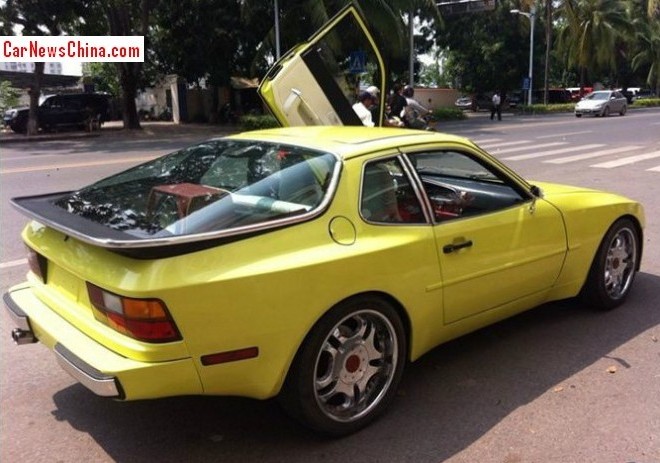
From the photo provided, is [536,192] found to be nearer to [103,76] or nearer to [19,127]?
[19,127]

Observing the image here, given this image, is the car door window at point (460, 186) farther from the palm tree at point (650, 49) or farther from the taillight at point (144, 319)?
the palm tree at point (650, 49)

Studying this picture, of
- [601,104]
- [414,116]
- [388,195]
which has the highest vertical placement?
[601,104]

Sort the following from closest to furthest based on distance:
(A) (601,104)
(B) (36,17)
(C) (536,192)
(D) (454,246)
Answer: (D) (454,246)
(C) (536,192)
(B) (36,17)
(A) (601,104)

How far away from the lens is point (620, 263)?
15.7 feet

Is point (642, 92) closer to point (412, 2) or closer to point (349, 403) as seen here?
point (412, 2)

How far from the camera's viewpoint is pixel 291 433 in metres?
3.18

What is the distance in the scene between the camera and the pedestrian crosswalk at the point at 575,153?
45.4ft

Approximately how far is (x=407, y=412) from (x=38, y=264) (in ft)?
6.90

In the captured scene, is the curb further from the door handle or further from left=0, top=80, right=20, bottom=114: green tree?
the door handle

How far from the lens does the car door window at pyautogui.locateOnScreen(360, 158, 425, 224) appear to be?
3279 millimetres

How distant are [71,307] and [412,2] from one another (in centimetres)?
2806

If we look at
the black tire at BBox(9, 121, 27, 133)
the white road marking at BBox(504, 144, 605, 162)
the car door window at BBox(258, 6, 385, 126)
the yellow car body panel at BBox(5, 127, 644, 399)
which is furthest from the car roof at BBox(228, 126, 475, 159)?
the black tire at BBox(9, 121, 27, 133)

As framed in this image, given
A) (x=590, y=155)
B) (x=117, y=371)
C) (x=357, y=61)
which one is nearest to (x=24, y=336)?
(x=117, y=371)

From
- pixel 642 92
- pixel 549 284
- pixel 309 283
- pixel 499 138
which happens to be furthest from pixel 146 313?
pixel 642 92
